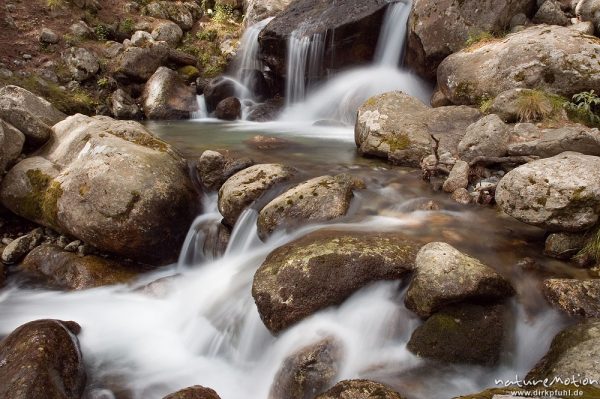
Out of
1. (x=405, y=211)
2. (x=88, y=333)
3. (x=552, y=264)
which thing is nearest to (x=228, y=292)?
(x=88, y=333)

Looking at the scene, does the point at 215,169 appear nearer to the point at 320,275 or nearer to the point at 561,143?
the point at 320,275

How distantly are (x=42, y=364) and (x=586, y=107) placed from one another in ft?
28.9

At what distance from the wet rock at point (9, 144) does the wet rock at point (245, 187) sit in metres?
3.68

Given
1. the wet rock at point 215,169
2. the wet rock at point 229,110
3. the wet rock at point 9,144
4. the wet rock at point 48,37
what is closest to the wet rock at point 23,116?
the wet rock at point 9,144

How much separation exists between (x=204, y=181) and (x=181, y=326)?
9.51 feet

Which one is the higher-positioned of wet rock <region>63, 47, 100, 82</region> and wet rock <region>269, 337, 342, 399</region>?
wet rock <region>63, 47, 100, 82</region>

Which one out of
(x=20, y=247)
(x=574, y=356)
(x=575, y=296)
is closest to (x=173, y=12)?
(x=20, y=247)

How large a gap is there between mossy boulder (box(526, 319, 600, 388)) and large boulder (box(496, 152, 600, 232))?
1.25m

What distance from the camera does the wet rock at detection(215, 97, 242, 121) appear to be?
573 inches

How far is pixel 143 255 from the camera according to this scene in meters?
6.43

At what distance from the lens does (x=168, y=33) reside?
1928 cm

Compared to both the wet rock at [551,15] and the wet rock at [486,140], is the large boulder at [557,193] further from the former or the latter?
the wet rock at [551,15]

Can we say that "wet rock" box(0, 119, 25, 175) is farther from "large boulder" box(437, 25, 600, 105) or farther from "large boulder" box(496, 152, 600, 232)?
"large boulder" box(437, 25, 600, 105)

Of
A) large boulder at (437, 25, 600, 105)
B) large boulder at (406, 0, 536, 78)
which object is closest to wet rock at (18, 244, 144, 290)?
large boulder at (437, 25, 600, 105)
